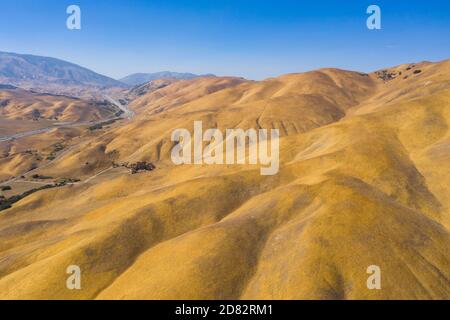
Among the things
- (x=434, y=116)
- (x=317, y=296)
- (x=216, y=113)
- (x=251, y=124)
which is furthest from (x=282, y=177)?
(x=216, y=113)

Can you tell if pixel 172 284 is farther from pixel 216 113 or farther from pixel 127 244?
pixel 216 113

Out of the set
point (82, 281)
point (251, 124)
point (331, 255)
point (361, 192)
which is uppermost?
point (251, 124)

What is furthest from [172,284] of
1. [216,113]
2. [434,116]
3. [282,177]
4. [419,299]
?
[216,113]

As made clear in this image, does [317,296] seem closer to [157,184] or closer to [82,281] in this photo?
[82,281]

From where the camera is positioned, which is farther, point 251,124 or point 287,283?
point 251,124

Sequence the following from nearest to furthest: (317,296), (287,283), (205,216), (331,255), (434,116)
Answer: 1. (317,296)
2. (287,283)
3. (331,255)
4. (205,216)
5. (434,116)

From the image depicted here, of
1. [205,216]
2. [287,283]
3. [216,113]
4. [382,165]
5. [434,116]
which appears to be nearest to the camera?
[287,283]

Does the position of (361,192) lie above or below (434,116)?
below
